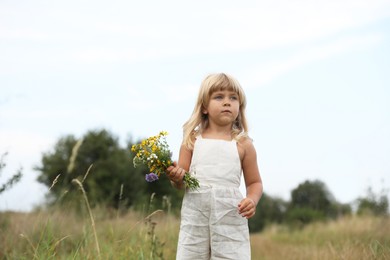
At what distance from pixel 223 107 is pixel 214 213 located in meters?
0.81

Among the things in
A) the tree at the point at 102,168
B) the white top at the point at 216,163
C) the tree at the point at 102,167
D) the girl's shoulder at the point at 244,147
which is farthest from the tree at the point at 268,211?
the white top at the point at 216,163

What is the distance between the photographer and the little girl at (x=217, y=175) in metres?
4.01

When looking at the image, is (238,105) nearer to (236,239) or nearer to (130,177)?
(236,239)

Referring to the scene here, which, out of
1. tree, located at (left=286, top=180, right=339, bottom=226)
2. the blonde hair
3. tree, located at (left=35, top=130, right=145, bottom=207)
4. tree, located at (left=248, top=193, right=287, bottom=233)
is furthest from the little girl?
tree, located at (left=248, top=193, right=287, bottom=233)

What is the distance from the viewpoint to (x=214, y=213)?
4.00 meters

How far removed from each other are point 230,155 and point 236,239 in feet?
2.05

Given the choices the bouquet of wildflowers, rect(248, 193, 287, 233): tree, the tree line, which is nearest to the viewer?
the bouquet of wildflowers

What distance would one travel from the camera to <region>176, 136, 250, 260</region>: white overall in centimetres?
400

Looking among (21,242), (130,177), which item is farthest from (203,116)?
(130,177)

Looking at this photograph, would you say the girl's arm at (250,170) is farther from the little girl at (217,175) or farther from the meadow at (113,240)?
the meadow at (113,240)

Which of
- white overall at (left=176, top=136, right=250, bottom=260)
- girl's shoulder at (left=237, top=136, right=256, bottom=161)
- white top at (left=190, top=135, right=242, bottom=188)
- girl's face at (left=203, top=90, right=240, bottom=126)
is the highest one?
girl's face at (left=203, top=90, right=240, bottom=126)

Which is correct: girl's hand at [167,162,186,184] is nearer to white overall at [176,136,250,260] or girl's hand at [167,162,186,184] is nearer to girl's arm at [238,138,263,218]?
white overall at [176,136,250,260]

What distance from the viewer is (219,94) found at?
4258 millimetres

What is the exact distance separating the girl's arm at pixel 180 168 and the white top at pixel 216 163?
0.07m
